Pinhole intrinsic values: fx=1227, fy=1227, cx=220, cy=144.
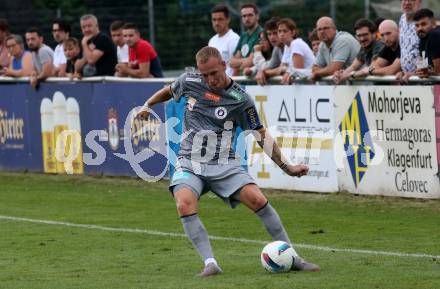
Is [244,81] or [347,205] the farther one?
[244,81]

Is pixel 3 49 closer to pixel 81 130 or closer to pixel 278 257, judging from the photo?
pixel 81 130

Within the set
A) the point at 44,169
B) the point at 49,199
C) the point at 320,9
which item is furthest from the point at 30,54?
the point at 320,9

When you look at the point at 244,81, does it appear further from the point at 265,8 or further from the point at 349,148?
the point at 265,8

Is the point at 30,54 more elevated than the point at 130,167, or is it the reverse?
the point at 30,54

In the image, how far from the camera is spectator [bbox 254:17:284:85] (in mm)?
16625

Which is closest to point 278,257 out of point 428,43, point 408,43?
point 428,43

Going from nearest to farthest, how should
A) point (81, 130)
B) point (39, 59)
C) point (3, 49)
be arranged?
point (81, 130)
point (39, 59)
point (3, 49)

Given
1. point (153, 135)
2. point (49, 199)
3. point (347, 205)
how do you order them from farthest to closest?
point (153, 135) < point (49, 199) < point (347, 205)

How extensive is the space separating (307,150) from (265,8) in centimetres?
1921

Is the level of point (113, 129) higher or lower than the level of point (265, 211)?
lower

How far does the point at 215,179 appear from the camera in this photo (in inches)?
401

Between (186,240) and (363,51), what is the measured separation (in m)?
4.64

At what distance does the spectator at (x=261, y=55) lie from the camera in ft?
55.5

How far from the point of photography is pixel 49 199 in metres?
16.9
